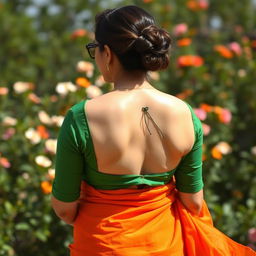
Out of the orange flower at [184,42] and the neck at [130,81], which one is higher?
the neck at [130,81]

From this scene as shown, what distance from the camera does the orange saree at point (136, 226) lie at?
1.74 m

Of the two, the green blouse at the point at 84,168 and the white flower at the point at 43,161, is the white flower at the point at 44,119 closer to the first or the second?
the white flower at the point at 43,161

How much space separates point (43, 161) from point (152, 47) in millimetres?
1399

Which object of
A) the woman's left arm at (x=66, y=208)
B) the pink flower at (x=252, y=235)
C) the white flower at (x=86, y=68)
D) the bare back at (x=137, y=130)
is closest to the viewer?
the bare back at (x=137, y=130)

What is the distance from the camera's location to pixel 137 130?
1684 millimetres

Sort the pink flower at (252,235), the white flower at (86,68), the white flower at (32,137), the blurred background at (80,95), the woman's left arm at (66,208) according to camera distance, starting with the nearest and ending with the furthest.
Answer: the woman's left arm at (66,208), the pink flower at (252,235), the blurred background at (80,95), the white flower at (32,137), the white flower at (86,68)

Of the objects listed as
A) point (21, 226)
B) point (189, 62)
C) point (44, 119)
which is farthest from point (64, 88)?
point (189, 62)

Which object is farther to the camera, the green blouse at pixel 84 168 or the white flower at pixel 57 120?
the white flower at pixel 57 120

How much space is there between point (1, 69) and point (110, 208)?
3802mm

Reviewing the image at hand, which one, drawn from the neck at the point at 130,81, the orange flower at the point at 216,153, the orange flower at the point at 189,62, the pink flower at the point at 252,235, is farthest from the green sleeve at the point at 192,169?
the orange flower at the point at 189,62

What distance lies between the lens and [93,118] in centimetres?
166

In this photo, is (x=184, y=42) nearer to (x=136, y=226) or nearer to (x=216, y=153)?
(x=216, y=153)

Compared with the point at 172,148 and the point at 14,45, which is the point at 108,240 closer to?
the point at 172,148

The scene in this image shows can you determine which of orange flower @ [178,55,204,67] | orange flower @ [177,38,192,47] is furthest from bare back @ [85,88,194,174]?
orange flower @ [177,38,192,47]
